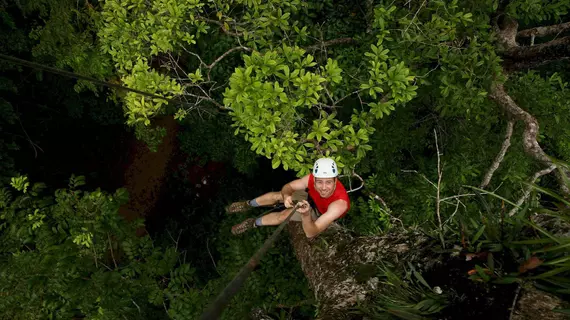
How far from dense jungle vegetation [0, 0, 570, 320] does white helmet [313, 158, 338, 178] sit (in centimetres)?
21

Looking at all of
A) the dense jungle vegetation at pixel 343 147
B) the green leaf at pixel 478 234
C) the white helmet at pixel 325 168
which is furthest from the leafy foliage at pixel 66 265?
the green leaf at pixel 478 234

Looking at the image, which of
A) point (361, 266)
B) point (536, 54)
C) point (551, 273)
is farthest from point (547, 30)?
point (551, 273)

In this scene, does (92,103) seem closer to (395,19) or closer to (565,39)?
(395,19)

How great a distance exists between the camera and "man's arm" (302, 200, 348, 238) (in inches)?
136

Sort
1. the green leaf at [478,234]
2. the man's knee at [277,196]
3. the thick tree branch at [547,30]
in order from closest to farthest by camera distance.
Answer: the green leaf at [478,234]
the thick tree branch at [547,30]
the man's knee at [277,196]

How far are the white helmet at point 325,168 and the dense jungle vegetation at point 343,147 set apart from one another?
214 millimetres

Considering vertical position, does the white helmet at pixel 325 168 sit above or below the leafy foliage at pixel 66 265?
above

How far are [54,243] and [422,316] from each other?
4.31 metres

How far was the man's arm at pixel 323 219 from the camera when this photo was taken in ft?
11.4

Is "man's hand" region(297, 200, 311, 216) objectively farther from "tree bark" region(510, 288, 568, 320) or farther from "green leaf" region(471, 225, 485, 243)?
"tree bark" region(510, 288, 568, 320)

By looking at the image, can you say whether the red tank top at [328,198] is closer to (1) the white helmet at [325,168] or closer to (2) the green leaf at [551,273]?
(1) the white helmet at [325,168]

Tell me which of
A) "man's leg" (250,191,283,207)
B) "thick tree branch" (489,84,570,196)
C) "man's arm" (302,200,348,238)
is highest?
"thick tree branch" (489,84,570,196)

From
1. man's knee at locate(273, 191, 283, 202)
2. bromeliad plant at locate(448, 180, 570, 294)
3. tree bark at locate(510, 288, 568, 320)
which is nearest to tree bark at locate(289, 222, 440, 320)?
bromeliad plant at locate(448, 180, 570, 294)

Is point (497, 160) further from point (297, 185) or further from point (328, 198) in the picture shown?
point (297, 185)
